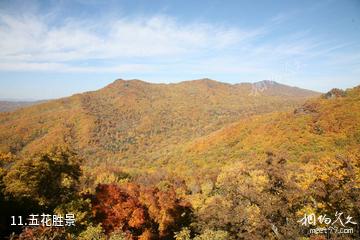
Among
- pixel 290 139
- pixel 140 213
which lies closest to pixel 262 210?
pixel 140 213

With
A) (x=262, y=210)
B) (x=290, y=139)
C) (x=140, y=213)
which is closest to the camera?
(x=262, y=210)

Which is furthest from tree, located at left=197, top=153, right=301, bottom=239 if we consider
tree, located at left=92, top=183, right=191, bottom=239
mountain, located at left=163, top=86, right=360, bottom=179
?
mountain, located at left=163, top=86, right=360, bottom=179

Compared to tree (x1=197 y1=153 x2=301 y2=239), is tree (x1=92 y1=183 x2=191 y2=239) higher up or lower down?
lower down

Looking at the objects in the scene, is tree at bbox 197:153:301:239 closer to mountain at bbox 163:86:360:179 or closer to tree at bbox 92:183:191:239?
tree at bbox 92:183:191:239

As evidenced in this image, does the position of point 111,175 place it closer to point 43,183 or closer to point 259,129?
point 43,183

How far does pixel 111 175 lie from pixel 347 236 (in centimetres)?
6482

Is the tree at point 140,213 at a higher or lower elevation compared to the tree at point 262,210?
lower

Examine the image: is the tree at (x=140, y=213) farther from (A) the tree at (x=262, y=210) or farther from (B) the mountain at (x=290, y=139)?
(B) the mountain at (x=290, y=139)

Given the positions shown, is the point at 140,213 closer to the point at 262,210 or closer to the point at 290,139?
the point at 262,210

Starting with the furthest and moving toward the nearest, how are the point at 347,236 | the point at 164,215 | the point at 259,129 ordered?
the point at 259,129, the point at 164,215, the point at 347,236

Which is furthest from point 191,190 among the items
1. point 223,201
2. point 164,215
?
point 223,201

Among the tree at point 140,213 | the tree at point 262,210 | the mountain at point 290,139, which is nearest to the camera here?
the tree at point 262,210

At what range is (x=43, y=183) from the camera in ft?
88.9

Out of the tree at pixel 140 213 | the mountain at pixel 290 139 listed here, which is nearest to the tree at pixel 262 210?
the tree at pixel 140 213
